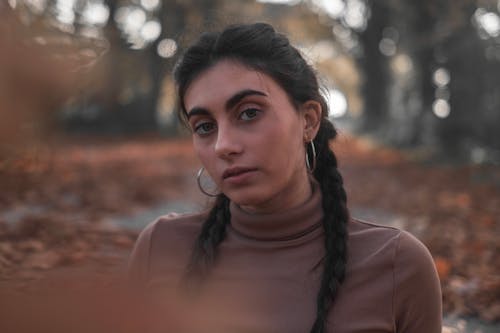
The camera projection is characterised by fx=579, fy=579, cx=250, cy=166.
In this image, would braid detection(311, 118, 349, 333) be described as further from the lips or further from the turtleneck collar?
the lips

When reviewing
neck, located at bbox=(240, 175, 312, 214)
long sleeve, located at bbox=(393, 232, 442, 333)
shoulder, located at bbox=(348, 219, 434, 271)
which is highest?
neck, located at bbox=(240, 175, 312, 214)

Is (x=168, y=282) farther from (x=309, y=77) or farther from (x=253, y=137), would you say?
(x=309, y=77)

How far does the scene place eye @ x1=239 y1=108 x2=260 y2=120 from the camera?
194 cm

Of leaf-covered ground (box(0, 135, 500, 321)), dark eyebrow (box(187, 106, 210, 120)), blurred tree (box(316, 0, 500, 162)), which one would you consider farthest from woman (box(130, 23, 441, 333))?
blurred tree (box(316, 0, 500, 162))

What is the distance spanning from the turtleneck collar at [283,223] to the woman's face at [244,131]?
0.22 ft

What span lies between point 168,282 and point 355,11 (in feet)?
66.6

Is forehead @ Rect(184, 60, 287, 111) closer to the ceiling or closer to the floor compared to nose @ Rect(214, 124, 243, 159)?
closer to the ceiling

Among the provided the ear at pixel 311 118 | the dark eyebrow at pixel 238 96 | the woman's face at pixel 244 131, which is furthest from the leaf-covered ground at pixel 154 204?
the ear at pixel 311 118

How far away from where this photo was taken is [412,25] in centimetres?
1238

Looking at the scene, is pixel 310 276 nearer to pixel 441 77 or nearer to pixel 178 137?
pixel 441 77

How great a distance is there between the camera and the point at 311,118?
219 centimetres

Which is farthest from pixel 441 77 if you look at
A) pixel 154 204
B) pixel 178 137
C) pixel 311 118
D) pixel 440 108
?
pixel 311 118

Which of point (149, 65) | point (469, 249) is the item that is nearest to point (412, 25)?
point (469, 249)

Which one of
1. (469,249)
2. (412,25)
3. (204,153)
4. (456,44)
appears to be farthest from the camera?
(412,25)
